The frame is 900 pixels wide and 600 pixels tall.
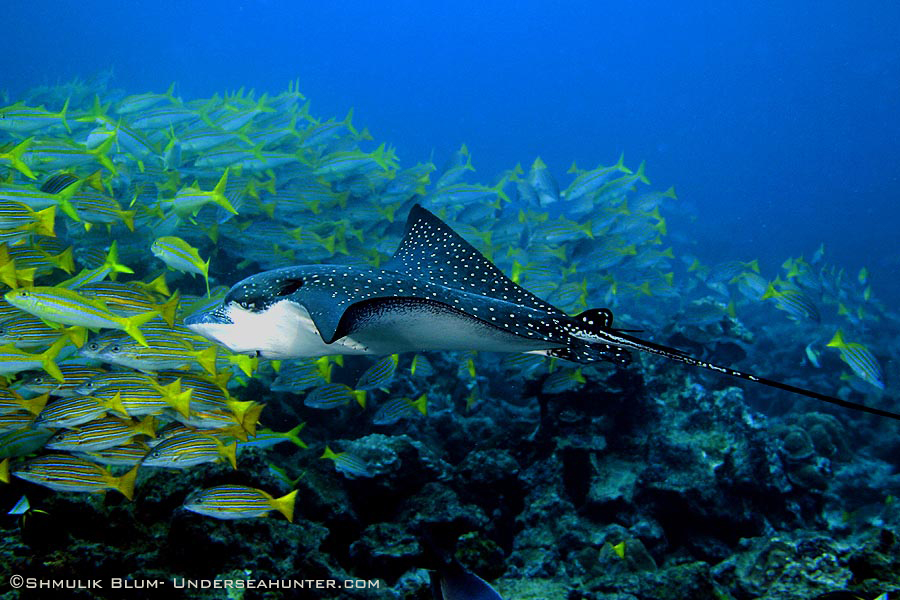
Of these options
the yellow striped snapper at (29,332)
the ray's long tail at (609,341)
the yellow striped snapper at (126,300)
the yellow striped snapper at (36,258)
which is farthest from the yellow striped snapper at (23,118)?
the ray's long tail at (609,341)

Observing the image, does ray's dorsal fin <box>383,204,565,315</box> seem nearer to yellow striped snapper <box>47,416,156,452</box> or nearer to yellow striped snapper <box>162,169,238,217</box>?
yellow striped snapper <box>47,416,156,452</box>

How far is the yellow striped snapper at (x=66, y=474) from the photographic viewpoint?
260 centimetres

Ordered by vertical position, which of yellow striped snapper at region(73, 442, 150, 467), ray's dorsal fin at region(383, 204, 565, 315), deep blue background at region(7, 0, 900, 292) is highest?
deep blue background at region(7, 0, 900, 292)

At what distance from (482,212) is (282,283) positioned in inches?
289

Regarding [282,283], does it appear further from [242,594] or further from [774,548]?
[774,548]

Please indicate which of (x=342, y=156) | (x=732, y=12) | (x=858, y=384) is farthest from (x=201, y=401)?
(x=732, y=12)

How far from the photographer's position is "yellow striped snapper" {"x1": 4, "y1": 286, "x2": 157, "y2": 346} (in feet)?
8.86

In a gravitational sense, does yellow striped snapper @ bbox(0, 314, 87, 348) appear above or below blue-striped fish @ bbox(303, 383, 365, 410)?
above

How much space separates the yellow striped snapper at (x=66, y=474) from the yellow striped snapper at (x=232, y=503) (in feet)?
1.62

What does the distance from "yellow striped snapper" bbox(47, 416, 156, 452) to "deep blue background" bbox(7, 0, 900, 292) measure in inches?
2247

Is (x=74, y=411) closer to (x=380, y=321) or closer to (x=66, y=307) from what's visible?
(x=66, y=307)

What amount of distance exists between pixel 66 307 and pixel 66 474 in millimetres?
976

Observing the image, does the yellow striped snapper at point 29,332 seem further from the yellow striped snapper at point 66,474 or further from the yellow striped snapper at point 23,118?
the yellow striped snapper at point 23,118

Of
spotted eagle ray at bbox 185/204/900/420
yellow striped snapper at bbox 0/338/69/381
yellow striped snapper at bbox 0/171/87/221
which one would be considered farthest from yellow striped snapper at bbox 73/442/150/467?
yellow striped snapper at bbox 0/171/87/221
